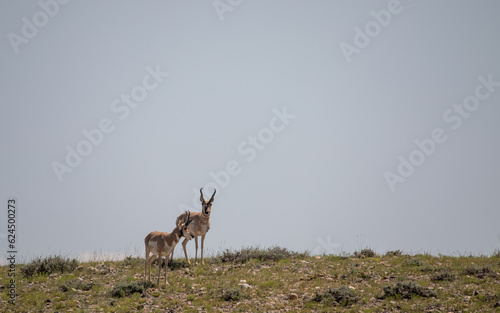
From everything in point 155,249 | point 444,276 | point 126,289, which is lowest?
point 444,276

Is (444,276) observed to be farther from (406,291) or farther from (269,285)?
(269,285)

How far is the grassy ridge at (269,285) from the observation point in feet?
48.6

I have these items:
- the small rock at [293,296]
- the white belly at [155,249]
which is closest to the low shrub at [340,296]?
the small rock at [293,296]

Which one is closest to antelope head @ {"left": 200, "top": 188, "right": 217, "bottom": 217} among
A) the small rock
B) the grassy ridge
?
the grassy ridge

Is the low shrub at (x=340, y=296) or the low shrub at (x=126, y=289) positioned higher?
the low shrub at (x=126, y=289)

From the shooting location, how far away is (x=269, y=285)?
55.0 feet

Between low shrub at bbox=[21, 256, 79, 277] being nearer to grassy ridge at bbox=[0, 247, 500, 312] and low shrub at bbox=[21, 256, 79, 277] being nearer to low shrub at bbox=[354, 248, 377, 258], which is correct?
grassy ridge at bbox=[0, 247, 500, 312]

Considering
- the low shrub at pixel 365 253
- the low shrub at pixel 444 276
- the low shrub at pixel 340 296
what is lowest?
the low shrub at pixel 340 296

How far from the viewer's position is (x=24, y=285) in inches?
696

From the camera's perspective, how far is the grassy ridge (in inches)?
583

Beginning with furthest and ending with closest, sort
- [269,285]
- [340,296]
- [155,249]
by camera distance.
A: [155,249] < [269,285] < [340,296]

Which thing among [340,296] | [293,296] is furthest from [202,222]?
[340,296]

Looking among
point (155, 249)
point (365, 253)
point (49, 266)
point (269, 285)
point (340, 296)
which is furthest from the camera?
point (365, 253)

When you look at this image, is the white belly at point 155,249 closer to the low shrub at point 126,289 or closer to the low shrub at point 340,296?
the low shrub at point 126,289
